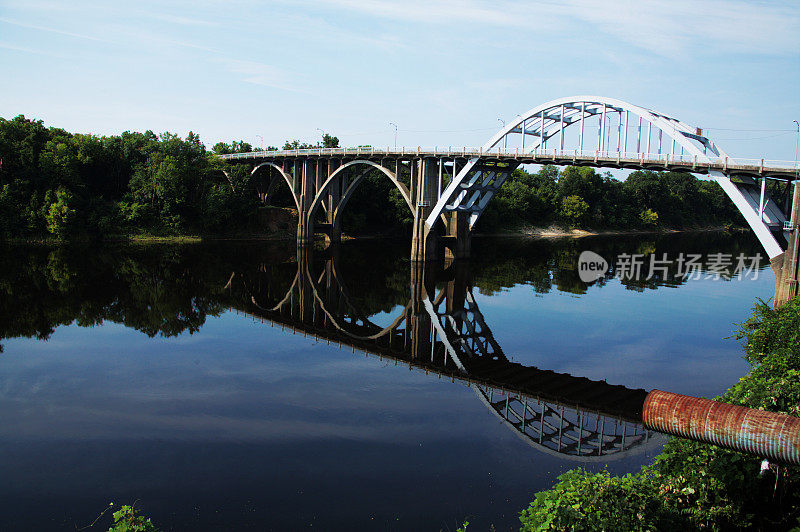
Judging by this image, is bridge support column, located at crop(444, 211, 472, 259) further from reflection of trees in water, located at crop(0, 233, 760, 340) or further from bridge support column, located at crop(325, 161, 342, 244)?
bridge support column, located at crop(325, 161, 342, 244)

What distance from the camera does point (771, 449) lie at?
6949 millimetres

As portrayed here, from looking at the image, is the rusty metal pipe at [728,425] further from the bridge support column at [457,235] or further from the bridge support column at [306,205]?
the bridge support column at [306,205]

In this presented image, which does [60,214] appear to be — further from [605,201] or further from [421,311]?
[605,201]

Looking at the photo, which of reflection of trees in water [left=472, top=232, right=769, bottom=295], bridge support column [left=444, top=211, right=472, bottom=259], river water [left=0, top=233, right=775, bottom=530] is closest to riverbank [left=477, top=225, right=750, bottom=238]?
reflection of trees in water [left=472, top=232, right=769, bottom=295]

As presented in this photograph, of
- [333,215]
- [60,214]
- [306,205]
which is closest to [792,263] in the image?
[333,215]

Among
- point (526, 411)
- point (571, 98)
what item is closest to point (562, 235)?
point (571, 98)

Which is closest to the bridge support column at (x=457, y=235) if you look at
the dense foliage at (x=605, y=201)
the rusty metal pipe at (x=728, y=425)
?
the dense foliage at (x=605, y=201)

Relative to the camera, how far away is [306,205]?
212 ft

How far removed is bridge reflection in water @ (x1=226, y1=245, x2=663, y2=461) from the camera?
1559 cm

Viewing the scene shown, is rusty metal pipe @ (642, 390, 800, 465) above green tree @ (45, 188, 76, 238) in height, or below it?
below

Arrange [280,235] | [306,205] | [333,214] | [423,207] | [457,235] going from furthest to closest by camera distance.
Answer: [280,235]
[333,214]
[306,205]
[457,235]
[423,207]

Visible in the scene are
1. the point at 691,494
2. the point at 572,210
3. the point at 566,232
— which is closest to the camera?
the point at 691,494

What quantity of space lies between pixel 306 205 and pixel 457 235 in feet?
63.1

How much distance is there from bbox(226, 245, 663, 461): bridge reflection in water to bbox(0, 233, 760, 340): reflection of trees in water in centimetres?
118
